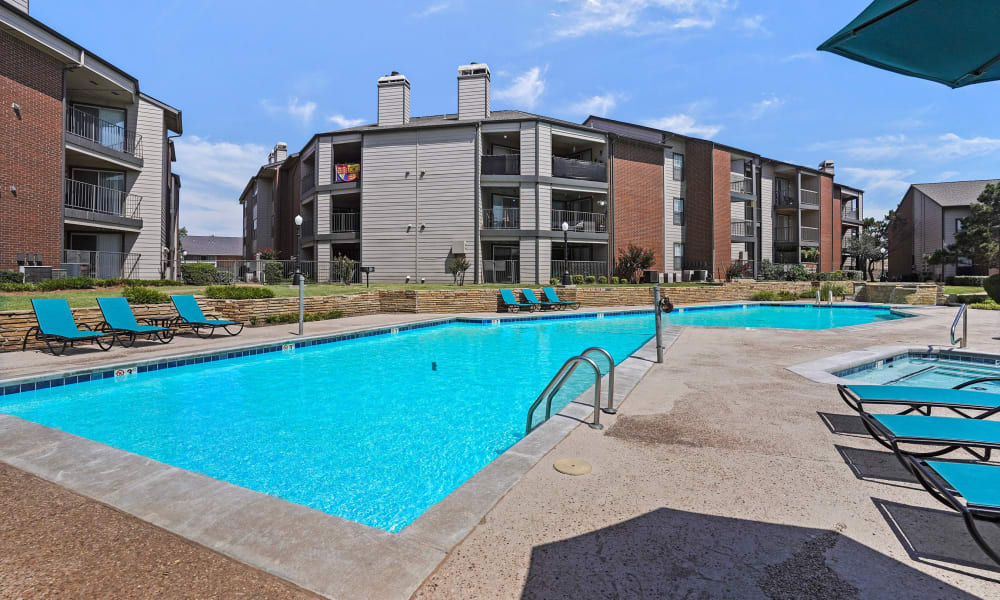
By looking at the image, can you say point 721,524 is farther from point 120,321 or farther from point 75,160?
point 75,160

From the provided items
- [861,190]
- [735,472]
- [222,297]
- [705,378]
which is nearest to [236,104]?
[222,297]

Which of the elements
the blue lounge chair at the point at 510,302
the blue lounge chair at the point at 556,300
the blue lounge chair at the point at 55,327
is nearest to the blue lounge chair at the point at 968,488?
the blue lounge chair at the point at 55,327

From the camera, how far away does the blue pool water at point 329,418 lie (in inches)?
172

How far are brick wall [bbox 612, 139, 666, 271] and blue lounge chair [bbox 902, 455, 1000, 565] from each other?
82.4 ft

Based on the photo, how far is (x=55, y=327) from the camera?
868cm

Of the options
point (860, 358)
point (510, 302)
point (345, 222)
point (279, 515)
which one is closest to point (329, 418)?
point (279, 515)

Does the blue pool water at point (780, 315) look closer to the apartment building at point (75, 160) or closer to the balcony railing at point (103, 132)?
the apartment building at point (75, 160)

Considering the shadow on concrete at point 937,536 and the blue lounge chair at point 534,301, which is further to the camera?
the blue lounge chair at point 534,301

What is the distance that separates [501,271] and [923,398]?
71.1 ft

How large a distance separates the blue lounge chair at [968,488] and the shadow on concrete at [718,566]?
0.34 metres

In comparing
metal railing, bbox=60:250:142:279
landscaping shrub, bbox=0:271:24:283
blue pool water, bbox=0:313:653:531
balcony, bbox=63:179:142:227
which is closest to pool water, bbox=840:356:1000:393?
blue pool water, bbox=0:313:653:531

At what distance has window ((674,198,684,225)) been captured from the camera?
3128 cm

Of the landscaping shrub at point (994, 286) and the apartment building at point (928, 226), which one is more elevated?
the apartment building at point (928, 226)

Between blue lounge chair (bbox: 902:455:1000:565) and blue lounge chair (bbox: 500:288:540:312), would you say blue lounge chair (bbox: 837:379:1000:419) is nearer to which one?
blue lounge chair (bbox: 902:455:1000:565)
